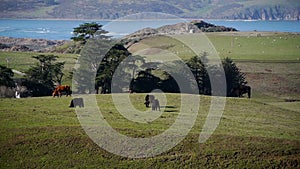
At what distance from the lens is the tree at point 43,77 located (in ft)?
171

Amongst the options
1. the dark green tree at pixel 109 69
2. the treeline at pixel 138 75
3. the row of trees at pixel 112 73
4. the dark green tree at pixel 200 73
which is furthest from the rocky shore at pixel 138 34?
the dark green tree at pixel 200 73

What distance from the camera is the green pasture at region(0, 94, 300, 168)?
805 inches

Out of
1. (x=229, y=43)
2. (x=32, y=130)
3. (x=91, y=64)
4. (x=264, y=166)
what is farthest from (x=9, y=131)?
(x=229, y=43)

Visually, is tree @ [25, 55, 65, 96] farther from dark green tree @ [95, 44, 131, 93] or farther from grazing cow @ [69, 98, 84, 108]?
grazing cow @ [69, 98, 84, 108]

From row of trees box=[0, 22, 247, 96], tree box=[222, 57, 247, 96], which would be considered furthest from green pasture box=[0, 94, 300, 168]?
tree box=[222, 57, 247, 96]

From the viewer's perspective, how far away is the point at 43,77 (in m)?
55.0

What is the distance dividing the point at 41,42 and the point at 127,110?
472 feet

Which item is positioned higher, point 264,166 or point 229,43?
point 229,43

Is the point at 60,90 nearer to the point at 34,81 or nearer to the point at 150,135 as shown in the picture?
the point at 150,135

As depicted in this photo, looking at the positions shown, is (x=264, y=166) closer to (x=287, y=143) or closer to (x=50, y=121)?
(x=287, y=143)

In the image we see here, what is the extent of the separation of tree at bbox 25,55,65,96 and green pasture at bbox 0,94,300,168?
26658 millimetres

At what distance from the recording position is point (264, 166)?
2022 centimetres

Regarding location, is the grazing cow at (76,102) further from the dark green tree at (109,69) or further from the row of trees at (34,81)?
the dark green tree at (109,69)

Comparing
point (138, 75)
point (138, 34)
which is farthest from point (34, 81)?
point (138, 34)
